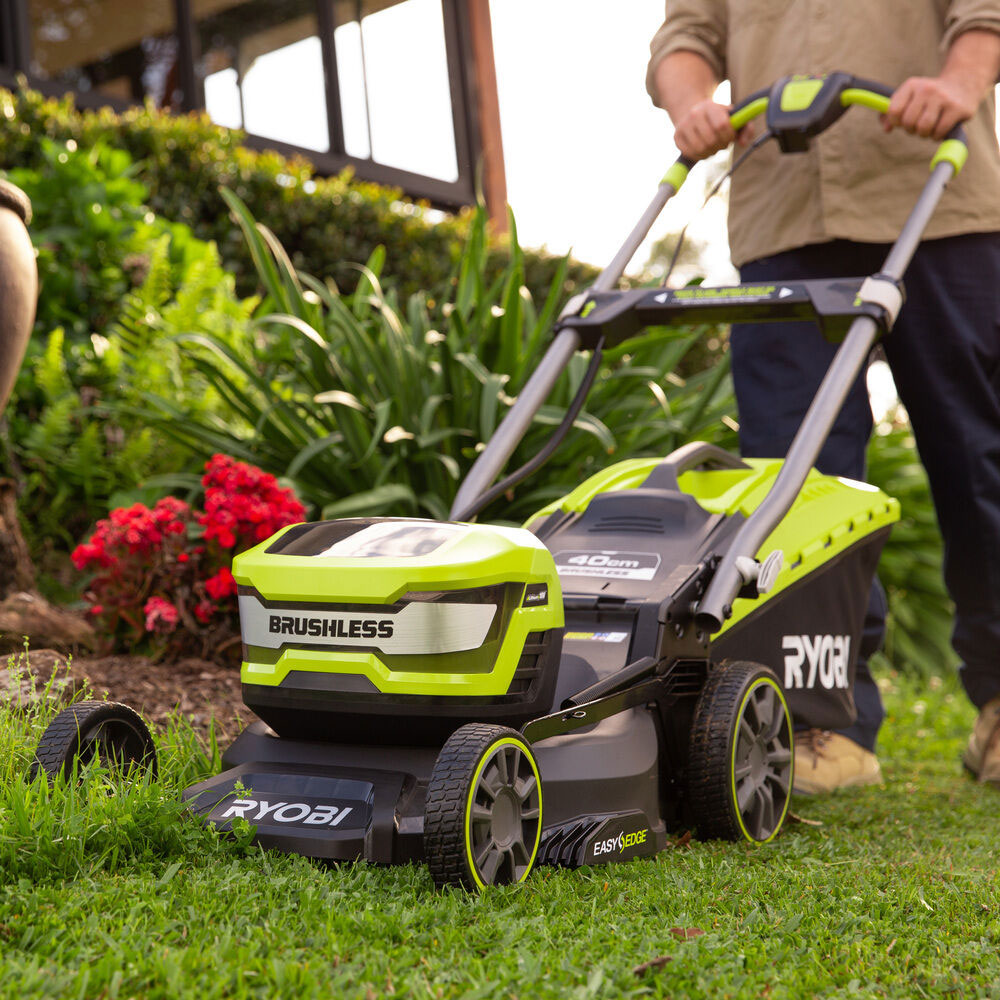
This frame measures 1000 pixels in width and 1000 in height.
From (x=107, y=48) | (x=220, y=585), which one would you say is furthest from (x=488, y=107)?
(x=220, y=585)

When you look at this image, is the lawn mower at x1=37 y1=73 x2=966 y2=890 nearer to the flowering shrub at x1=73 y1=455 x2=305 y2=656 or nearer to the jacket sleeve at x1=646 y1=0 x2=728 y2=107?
the jacket sleeve at x1=646 y1=0 x2=728 y2=107

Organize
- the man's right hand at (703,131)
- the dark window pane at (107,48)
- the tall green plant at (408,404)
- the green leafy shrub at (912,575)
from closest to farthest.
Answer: the man's right hand at (703,131)
the tall green plant at (408,404)
the green leafy shrub at (912,575)
the dark window pane at (107,48)

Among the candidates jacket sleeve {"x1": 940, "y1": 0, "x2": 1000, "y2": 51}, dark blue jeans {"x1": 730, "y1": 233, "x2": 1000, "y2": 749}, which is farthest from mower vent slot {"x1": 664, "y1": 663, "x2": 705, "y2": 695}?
jacket sleeve {"x1": 940, "y1": 0, "x2": 1000, "y2": 51}

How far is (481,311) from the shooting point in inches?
153

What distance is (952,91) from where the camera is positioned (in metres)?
2.45

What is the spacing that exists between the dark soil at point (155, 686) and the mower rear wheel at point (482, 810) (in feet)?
2.56

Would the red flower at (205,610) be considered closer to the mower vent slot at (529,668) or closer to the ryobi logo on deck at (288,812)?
the ryobi logo on deck at (288,812)

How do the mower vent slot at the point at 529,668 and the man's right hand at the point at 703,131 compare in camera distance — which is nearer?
the mower vent slot at the point at 529,668

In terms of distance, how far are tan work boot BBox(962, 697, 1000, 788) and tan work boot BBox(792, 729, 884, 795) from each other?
29 centimetres

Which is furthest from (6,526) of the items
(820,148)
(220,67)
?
(220,67)

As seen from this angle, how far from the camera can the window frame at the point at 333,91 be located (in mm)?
6422

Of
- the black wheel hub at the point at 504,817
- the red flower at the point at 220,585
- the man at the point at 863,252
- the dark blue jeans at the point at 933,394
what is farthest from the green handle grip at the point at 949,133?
the red flower at the point at 220,585

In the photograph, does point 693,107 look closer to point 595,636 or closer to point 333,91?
point 595,636

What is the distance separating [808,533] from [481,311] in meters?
1.79
